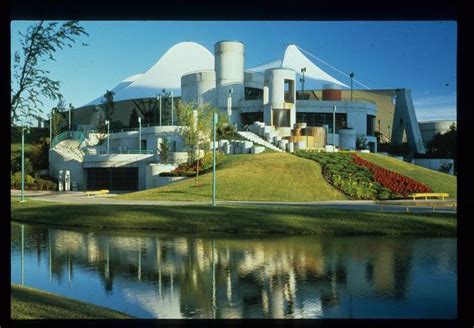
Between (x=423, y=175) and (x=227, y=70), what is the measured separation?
22.6 meters

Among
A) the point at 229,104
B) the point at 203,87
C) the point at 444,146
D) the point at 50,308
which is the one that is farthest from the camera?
the point at 203,87

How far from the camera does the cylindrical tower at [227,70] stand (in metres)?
46.4

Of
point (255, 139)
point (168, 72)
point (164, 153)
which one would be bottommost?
point (164, 153)

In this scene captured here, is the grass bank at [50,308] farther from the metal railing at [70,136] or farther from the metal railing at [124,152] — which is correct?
the metal railing at [70,136]

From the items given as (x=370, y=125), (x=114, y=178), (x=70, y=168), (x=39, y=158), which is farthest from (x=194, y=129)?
(x=370, y=125)

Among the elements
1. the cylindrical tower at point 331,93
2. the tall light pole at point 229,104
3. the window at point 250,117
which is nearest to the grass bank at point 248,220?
the tall light pole at point 229,104

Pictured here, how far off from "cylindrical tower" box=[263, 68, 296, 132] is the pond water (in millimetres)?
30415

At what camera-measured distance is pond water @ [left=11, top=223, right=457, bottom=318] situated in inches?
260

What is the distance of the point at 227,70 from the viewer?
153ft

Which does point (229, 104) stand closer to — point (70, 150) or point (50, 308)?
point (70, 150)

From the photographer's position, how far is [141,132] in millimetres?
37625

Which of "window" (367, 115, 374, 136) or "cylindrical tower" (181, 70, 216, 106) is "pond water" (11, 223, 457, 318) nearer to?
"cylindrical tower" (181, 70, 216, 106)

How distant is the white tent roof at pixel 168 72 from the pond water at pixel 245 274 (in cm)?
5417
